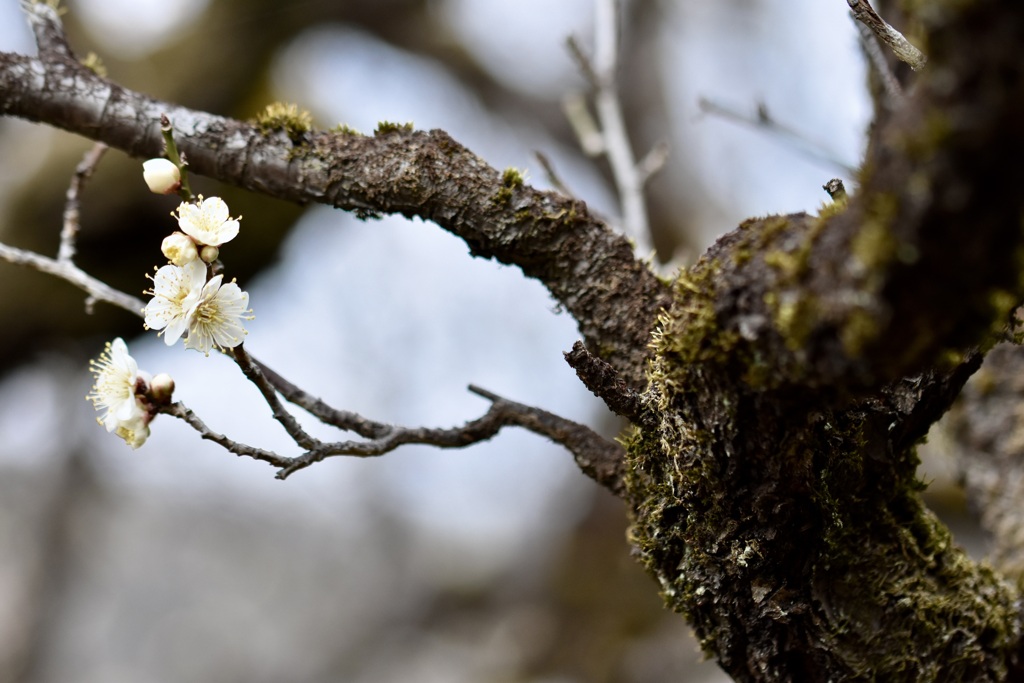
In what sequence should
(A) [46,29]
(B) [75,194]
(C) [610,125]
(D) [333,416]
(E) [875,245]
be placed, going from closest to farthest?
(E) [875,245]
(D) [333,416]
(A) [46,29]
(B) [75,194]
(C) [610,125]

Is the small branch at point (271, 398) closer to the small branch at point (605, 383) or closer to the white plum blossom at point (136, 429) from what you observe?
the white plum blossom at point (136, 429)

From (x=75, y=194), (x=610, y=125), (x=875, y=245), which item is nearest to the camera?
(x=875, y=245)

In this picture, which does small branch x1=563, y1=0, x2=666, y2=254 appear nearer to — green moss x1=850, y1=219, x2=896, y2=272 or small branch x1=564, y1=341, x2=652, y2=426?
small branch x1=564, y1=341, x2=652, y2=426

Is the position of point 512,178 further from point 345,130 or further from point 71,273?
point 71,273

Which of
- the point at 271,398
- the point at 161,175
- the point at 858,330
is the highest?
the point at 161,175

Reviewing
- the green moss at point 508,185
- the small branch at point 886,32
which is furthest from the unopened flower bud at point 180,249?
the small branch at point 886,32

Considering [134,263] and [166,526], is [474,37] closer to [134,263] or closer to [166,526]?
[134,263]

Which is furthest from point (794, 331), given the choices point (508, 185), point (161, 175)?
point (161, 175)
